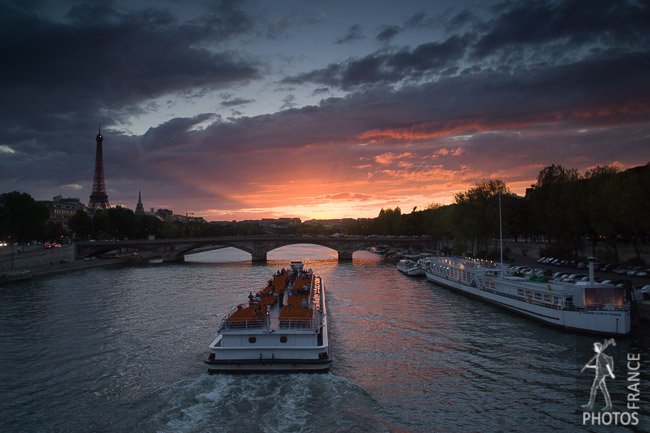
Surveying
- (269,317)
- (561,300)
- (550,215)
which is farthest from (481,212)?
(269,317)

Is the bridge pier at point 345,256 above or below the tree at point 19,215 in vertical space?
below

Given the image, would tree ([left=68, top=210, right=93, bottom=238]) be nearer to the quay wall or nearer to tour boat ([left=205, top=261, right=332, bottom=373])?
the quay wall

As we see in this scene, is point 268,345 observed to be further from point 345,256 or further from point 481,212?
point 345,256

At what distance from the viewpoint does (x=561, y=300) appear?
26.7 meters

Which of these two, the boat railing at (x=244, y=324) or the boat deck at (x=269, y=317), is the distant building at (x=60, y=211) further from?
the boat railing at (x=244, y=324)

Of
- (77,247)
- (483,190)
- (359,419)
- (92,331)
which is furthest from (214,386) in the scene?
(77,247)

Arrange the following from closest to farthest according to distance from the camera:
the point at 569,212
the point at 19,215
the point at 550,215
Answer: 1. the point at 569,212
2. the point at 550,215
3. the point at 19,215

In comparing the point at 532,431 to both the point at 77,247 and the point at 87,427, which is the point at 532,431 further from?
the point at 77,247

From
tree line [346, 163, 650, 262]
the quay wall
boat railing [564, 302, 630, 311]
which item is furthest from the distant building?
boat railing [564, 302, 630, 311]

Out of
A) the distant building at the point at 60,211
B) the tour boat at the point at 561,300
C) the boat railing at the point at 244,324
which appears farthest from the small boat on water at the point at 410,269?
the distant building at the point at 60,211

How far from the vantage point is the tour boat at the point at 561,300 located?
79.5ft

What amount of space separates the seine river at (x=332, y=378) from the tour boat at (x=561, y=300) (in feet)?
3.01

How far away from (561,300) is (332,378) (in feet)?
56.7

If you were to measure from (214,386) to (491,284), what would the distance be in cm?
2834
